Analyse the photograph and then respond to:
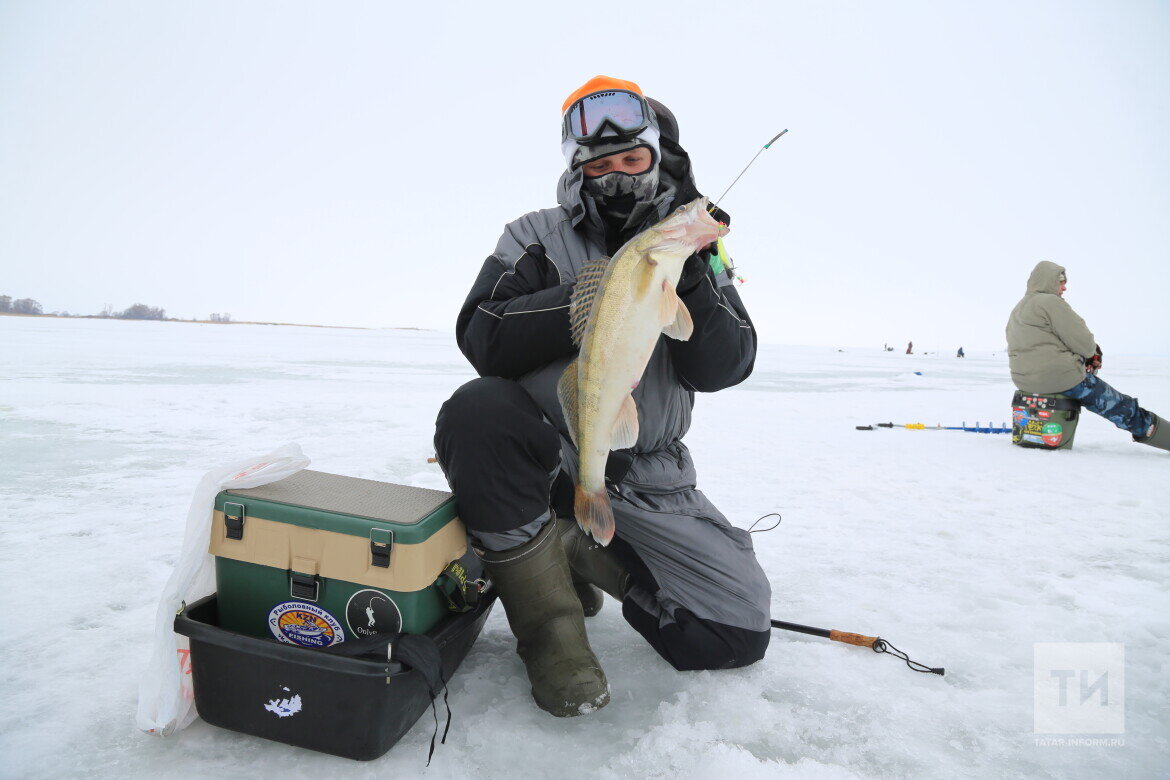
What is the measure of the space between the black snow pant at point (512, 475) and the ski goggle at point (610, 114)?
0.98m

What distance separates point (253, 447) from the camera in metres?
5.31

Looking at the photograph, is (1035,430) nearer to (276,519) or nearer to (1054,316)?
(1054,316)

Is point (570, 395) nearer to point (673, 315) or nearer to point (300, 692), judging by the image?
point (673, 315)

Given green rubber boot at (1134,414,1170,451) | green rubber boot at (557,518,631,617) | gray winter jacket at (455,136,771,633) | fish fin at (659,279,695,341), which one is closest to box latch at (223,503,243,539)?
gray winter jacket at (455,136,771,633)

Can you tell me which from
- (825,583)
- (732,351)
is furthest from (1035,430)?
(732,351)

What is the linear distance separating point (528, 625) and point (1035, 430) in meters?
6.94

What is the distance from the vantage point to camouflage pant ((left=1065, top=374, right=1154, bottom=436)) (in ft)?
21.8

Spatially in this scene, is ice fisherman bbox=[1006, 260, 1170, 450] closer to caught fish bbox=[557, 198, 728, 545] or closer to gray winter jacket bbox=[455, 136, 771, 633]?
gray winter jacket bbox=[455, 136, 771, 633]

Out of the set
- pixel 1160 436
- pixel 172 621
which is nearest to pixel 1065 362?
pixel 1160 436

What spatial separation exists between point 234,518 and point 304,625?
36 cm

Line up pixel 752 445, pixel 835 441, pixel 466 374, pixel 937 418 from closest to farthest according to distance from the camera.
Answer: pixel 752 445, pixel 835 441, pixel 937 418, pixel 466 374

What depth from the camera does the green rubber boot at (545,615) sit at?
74.6 inches

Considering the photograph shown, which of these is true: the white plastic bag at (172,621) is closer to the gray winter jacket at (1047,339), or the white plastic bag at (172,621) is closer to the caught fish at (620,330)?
the caught fish at (620,330)

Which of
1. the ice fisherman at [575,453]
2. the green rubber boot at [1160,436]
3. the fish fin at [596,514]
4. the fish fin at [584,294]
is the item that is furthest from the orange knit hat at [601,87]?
the green rubber boot at [1160,436]
